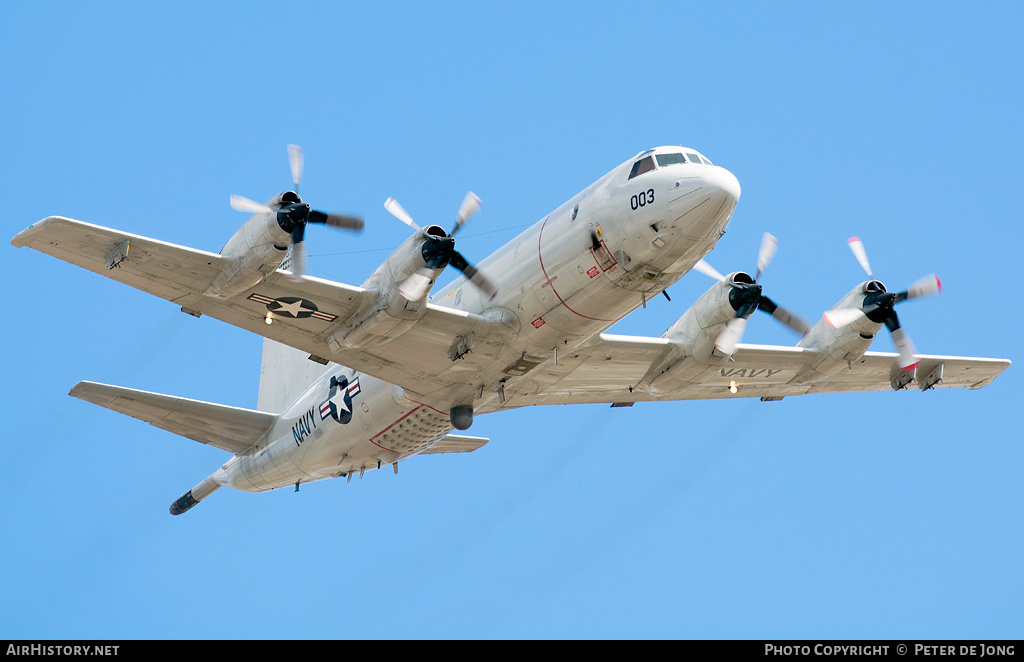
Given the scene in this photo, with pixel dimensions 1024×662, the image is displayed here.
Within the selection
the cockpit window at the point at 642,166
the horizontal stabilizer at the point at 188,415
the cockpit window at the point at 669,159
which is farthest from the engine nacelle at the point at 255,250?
the cockpit window at the point at 669,159

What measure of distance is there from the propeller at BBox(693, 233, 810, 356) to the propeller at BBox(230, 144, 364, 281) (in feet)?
24.3

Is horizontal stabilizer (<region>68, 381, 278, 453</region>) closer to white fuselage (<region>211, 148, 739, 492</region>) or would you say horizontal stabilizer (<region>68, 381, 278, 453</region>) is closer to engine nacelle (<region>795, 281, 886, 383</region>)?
white fuselage (<region>211, 148, 739, 492</region>)

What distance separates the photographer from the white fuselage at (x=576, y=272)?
19469mm

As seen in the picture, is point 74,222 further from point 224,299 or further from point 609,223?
point 609,223

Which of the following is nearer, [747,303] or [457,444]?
[747,303]

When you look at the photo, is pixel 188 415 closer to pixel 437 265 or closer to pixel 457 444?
pixel 457 444

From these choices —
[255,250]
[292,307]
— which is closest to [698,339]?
[292,307]

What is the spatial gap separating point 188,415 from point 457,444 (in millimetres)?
6944

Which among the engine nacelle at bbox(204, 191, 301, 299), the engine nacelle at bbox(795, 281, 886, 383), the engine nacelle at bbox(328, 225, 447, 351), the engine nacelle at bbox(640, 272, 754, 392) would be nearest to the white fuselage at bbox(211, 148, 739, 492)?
the engine nacelle at bbox(328, 225, 447, 351)

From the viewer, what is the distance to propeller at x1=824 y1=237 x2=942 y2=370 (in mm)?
24247

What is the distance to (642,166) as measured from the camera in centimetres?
2019

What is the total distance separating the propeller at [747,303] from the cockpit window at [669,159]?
3.11 metres

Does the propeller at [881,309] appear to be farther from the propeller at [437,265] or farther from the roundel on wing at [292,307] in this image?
the roundel on wing at [292,307]
